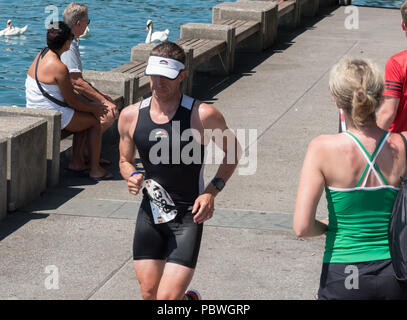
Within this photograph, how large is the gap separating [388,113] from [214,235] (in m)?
2.30

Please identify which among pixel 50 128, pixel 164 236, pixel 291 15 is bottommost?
pixel 291 15

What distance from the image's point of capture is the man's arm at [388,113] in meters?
5.29

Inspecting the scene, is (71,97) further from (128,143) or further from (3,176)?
(128,143)

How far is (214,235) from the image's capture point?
23.2ft

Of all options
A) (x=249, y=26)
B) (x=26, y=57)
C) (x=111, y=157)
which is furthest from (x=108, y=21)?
(x=111, y=157)

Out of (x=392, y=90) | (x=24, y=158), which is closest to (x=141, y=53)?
(x=24, y=158)

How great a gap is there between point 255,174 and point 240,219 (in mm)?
1496

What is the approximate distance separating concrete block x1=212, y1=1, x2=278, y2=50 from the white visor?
10.7 metres

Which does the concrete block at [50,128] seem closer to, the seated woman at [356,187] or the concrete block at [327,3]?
the seated woman at [356,187]

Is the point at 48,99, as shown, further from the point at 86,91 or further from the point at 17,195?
the point at 17,195

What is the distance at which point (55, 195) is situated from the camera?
8039 millimetres

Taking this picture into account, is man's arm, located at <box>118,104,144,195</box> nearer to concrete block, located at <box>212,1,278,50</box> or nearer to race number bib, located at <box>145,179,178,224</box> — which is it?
race number bib, located at <box>145,179,178,224</box>

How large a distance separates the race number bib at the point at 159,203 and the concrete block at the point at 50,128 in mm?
3551

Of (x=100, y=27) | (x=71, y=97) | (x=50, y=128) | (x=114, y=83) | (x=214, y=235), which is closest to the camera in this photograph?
(x=214, y=235)
